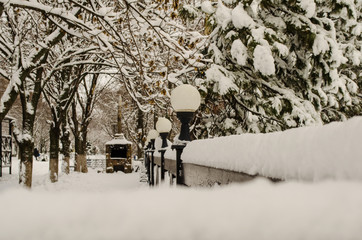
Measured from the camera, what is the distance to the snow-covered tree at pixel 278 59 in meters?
7.66

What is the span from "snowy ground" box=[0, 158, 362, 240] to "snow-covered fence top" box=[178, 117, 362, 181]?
0.85 feet

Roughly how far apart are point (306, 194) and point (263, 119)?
9132 millimetres

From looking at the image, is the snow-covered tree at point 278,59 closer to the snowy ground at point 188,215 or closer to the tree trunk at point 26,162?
the tree trunk at point 26,162

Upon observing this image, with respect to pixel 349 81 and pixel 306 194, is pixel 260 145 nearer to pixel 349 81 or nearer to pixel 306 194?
pixel 306 194

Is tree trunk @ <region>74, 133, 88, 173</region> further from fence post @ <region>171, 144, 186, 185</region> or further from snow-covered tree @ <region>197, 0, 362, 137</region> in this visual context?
fence post @ <region>171, 144, 186, 185</region>

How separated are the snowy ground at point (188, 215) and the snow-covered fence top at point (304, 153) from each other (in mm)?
258

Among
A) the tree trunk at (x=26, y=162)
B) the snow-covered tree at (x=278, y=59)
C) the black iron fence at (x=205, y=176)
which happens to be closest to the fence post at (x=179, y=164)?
the black iron fence at (x=205, y=176)

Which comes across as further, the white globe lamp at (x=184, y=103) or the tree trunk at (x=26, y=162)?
the tree trunk at (x=26, y=162)

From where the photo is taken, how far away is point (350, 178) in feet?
2.75

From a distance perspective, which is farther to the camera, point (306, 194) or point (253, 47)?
point (253, 47)

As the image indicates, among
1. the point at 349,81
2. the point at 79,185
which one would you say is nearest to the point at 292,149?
the point at 349,81

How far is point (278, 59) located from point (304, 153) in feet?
25.3

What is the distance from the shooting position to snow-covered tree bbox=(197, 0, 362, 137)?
766 centimetres

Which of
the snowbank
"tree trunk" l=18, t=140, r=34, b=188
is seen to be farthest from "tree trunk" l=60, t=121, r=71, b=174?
the snowbank
